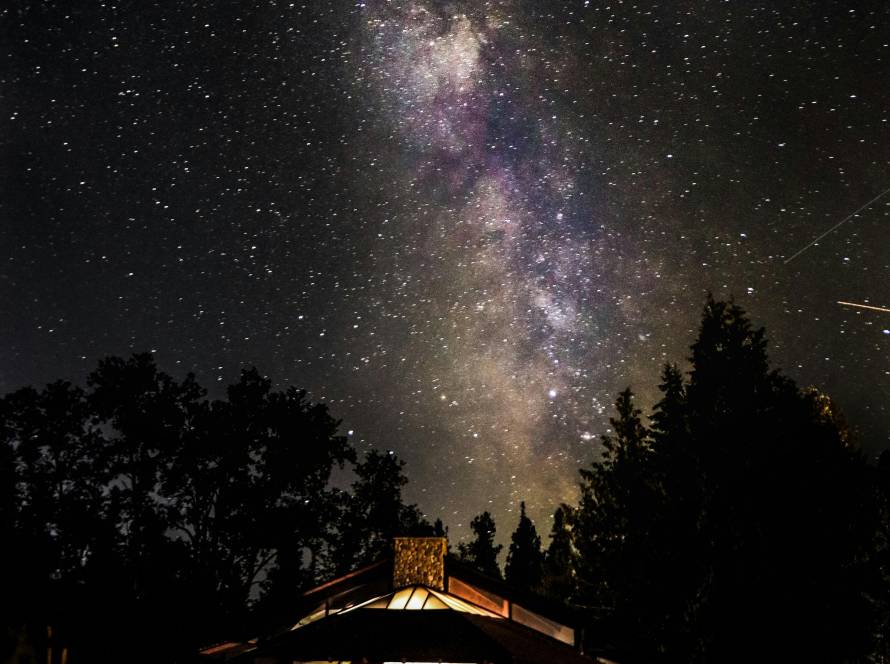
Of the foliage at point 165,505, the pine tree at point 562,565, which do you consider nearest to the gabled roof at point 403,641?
the foliage at point 165,505

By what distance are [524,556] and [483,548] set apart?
4.96 m

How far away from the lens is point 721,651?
2144 cm

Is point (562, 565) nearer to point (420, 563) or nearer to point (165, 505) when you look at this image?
point (165, 505)

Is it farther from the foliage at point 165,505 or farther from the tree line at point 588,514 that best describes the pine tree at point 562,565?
the foliage at point 165,505

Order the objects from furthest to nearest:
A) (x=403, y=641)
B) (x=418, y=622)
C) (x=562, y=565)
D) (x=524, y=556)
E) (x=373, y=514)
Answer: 1. (x=524, y=556)
2. (x=562, y=565)
3. (x=373, y=514)
4. (x=418, y=622)
5. (x=403, y=641)

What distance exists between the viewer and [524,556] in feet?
259

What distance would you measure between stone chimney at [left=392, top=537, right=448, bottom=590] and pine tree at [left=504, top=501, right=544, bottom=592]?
65.3 metres

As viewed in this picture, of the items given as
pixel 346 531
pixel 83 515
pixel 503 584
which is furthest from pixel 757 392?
pixel 83 515

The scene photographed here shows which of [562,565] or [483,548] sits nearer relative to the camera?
[562,565]

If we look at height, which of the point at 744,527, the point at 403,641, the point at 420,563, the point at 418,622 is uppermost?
the point at 744,527

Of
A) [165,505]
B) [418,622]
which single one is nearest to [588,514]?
[165,505]

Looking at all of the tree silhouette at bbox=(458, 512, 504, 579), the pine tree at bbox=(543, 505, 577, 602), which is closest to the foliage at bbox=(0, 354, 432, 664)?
the pine tree at bbox=(543, 505, 577, 602)

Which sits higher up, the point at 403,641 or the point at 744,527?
Answer: the point at 744,527

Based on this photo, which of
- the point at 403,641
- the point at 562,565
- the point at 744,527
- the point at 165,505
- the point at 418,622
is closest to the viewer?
the point at 403,641
